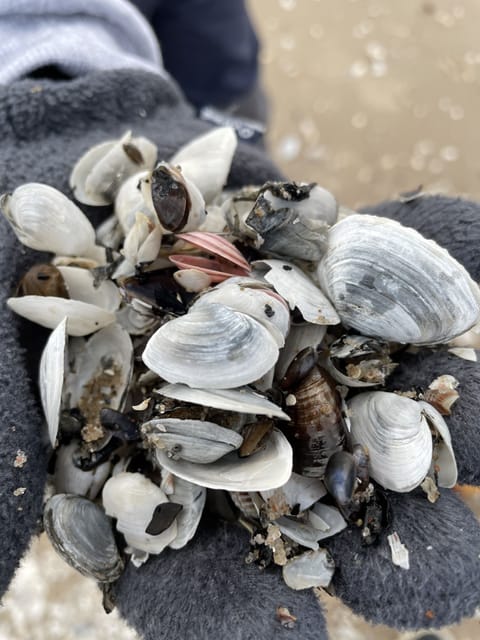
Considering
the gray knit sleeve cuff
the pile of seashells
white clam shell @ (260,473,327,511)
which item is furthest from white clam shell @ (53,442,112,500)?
the gray knit sleeve cuff

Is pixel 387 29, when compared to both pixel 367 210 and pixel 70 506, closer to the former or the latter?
pixel 367 210

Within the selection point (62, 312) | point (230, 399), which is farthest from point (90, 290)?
point (230, 399)

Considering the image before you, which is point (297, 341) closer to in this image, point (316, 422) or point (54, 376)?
point (316, 422)

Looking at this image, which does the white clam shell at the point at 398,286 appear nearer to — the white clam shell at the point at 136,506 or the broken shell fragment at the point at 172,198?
the broken shell fragment at the point at 172,198

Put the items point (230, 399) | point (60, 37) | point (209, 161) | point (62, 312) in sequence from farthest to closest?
point (60, 37)
point (209, 161)
point (62, 312)
point (230, 399)

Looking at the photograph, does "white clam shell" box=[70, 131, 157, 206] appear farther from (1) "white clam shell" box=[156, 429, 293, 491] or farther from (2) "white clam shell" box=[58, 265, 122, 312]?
(1) "white clam shell" box=[156, 429, 293, 491]
